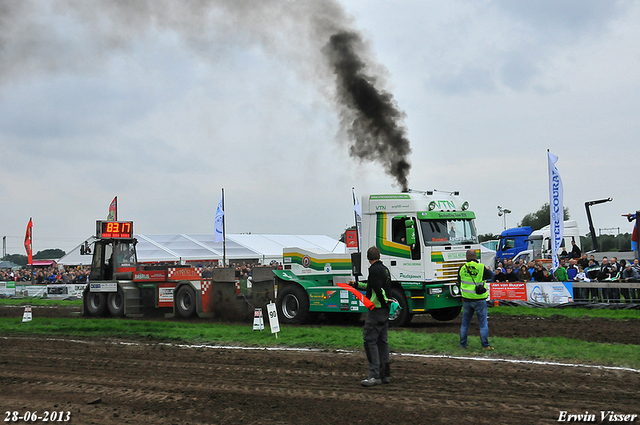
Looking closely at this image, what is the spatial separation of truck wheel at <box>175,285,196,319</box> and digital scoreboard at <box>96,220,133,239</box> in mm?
4267

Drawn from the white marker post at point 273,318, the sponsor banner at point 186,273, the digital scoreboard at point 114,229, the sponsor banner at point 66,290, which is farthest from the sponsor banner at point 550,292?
the sponsor banner at point 66,290

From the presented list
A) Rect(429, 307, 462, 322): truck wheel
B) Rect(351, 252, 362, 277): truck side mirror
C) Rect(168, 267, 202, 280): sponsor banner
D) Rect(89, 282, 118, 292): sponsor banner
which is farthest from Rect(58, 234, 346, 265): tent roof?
Rect(351, 252, 362, 277): truck side mirror

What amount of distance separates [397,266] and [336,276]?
2.46m

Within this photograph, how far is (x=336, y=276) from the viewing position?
16391 mm

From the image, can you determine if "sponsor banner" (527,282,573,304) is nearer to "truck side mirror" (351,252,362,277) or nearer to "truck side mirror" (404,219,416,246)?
"truck side mirror" (404,219,416,246)

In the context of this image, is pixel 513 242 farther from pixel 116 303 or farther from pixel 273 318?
pixel 273 318

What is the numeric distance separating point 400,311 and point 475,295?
166 inches

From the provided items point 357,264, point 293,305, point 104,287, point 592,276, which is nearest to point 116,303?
point 104,287

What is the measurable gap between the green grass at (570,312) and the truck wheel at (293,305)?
20.2 feet

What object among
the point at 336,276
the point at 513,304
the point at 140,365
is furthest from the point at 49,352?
the point at 513,304

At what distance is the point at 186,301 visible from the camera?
19.8 meters

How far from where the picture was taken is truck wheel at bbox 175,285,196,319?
19.4 meters

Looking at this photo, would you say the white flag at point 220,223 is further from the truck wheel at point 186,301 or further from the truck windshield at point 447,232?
the truck windshield at point 447,232

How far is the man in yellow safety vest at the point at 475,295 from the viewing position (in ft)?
34.6
